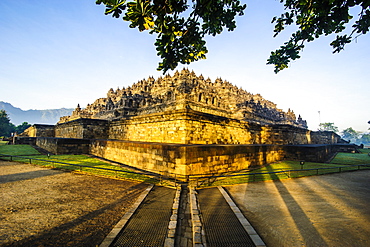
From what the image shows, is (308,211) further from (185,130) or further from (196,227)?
(185,130)

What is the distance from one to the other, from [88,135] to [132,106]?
37.4ft

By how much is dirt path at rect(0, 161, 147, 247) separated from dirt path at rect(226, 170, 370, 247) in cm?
319

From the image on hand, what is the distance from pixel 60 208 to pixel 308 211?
6.10m

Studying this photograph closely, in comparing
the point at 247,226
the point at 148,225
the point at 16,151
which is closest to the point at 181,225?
the point at 148,225

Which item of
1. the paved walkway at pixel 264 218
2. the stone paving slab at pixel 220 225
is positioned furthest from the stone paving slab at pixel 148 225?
the stone paving slab at pixel 220 225

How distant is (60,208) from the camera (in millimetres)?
3785

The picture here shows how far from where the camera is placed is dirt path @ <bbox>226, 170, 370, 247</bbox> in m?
2.80

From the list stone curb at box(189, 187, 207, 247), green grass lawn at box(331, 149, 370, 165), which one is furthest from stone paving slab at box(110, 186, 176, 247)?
green grass lawn at box(331, 149, 370, 165)

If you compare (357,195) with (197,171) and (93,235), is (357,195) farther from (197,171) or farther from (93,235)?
(93,235)

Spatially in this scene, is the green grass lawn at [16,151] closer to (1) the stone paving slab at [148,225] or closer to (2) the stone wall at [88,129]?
(2) the stone wall at [88,129]

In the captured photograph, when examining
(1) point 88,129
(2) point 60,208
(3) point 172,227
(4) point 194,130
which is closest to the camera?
(3) point 172,227

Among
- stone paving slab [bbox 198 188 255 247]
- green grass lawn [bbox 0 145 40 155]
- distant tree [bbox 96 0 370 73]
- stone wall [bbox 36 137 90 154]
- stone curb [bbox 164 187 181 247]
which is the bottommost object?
stone paving slab [bbox 198 188 255 247]

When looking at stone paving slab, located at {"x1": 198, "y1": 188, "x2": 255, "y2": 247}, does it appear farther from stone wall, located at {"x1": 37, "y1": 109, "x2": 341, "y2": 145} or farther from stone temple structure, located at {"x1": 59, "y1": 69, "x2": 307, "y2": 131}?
stone temple structure, located at {"x1": 59, "y1": 69, "x2": 307, "y2": 131}

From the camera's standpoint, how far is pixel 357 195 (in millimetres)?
5012
